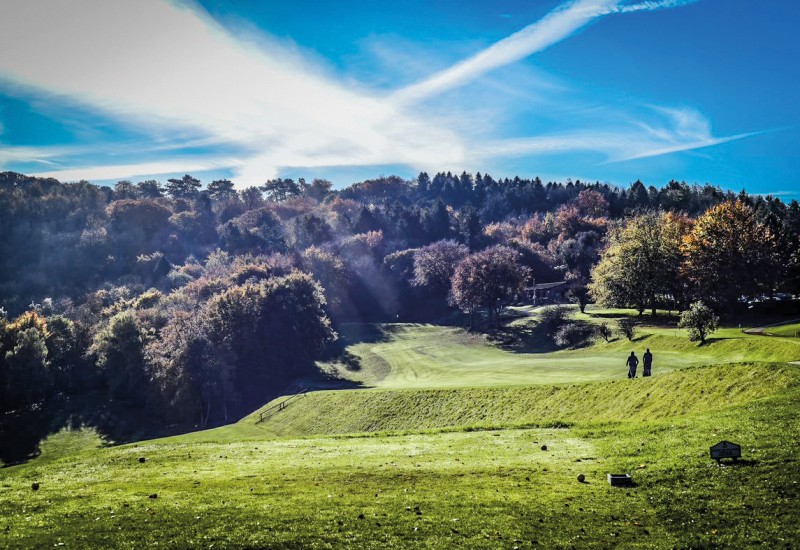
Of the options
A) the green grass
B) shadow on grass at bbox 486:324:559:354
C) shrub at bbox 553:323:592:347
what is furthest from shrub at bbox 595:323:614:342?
the green grass

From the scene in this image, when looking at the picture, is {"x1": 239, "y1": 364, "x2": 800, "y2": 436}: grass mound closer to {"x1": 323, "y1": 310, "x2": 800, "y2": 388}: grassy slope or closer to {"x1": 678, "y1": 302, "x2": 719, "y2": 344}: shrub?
{"x1": 323, "y1": 310, "x2": 800, "y2": 388}: grassy slope

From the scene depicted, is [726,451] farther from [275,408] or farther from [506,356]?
[506,356]

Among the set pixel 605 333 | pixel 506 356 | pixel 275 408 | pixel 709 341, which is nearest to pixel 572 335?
pixel 605 333

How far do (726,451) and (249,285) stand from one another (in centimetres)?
9931

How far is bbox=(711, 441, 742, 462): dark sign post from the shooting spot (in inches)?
634

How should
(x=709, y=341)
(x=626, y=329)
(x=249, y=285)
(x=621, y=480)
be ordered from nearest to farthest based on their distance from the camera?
(x=621, y=480) < (x=709, y=341) < (x=626, y=329) < (x=249, y=285)

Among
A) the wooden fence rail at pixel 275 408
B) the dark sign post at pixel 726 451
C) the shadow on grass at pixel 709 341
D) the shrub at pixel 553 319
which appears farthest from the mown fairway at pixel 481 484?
the shrub at pixel 553 319

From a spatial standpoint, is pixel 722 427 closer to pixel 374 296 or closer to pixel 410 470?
pixel 410 470

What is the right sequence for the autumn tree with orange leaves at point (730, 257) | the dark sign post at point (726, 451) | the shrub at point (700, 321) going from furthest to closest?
the autumn tree with orange leaves at point (730, 257), the shrub at point (700, 321), the dark sign post at point (726, 451)

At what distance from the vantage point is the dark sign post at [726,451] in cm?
1611

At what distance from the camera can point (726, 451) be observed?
16.2 metres

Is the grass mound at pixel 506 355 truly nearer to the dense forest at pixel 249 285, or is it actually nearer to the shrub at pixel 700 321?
the shrub at pixel 700 321

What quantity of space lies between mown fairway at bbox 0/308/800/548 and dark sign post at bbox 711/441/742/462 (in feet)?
1.00

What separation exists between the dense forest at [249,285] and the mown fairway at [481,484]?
189 ft
